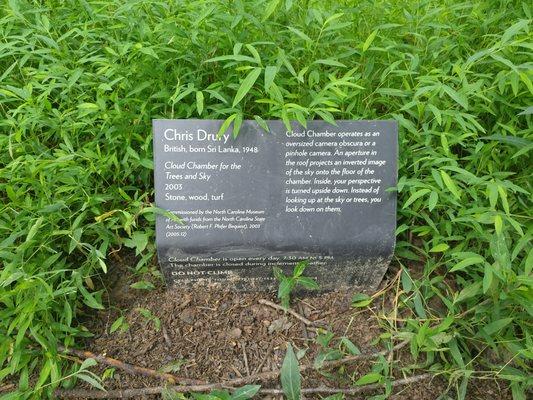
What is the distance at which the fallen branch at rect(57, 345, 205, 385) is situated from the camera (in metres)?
1.78

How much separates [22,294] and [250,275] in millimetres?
877

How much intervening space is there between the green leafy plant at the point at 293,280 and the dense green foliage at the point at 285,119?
0.39m

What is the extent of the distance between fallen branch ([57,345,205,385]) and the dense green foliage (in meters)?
0.06

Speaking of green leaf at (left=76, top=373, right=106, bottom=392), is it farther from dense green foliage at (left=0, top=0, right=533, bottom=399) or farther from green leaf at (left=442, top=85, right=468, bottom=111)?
green leaf at (left=442, top=85, right=468, bottom=111)

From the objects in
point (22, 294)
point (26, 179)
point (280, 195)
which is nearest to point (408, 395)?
point (280, 195)

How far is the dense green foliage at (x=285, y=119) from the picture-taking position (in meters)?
1.74

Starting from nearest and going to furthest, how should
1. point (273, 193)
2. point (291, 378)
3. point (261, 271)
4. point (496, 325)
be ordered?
1. point (291, 378)
2. point (496, 325)
3. point (273, 193)
4. point (261, 271)

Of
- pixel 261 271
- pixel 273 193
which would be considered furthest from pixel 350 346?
pixel 273 193

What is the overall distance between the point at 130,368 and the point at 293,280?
72 cm

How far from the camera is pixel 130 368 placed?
5.91ft

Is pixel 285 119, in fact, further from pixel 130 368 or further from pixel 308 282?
pixel 130 368

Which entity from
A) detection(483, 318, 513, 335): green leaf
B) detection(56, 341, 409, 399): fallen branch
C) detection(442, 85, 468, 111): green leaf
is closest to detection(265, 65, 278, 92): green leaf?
detection(442, 85, 468, 111): green leaf

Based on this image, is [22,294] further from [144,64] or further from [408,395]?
[408,395]

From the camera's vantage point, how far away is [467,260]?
1.64 m
